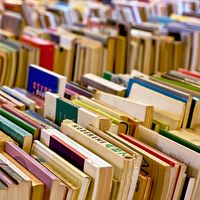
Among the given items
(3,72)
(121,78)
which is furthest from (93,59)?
(121,78)

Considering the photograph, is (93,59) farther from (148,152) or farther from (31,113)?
(148,152)

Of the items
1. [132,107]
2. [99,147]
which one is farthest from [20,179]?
[132,107]

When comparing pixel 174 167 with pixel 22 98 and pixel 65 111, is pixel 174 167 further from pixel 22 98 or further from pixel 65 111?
pixel 22 98

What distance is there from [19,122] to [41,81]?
1.29 ft

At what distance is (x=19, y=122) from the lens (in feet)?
4.64

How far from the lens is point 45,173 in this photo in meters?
1.16

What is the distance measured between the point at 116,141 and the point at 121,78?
71 centimetres

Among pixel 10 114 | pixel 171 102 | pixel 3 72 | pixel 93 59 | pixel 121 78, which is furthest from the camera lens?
pixel 93 59

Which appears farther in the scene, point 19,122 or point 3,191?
point 19,122

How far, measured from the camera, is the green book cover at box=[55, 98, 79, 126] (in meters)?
1.49

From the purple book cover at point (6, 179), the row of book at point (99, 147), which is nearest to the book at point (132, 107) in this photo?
the row of book at point (99, 147)

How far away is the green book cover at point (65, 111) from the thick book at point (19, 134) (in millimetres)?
195

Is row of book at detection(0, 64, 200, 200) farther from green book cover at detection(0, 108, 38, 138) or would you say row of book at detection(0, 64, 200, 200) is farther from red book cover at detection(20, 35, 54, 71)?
red book cover at detection(20, 35, 54, 71)

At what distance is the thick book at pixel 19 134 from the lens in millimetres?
1316
